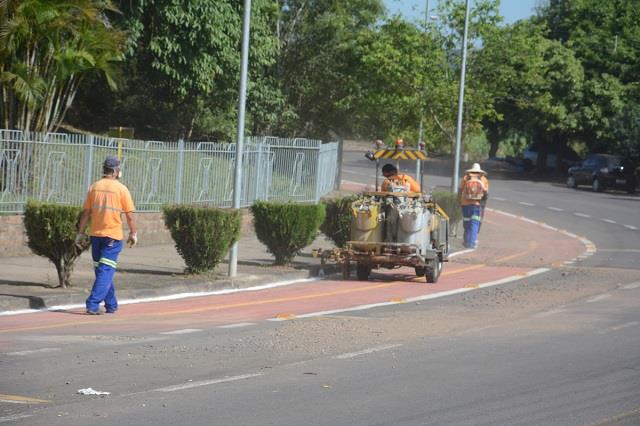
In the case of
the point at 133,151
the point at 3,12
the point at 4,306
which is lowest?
the point at 4,306

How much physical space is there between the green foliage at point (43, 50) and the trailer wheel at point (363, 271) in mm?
7932

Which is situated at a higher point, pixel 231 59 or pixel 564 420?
pixel 231 59

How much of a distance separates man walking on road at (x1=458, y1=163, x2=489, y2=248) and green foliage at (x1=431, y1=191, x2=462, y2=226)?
78.2 inches

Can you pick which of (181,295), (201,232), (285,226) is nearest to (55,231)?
(181,295)

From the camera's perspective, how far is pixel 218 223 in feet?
56.7

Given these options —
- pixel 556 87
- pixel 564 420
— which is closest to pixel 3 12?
pixel 564 420

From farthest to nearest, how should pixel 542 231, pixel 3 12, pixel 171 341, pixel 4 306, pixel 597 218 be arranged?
pixel 597 218, pixel 542 231, pixel 3 12, pixel 4 306, pixel 171 341

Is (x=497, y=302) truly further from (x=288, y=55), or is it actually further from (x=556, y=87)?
(x=556, y=87)

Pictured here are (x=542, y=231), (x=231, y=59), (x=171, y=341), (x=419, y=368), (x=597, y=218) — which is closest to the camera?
(x=419, y=368)

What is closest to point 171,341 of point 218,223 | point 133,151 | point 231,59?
point 218,223

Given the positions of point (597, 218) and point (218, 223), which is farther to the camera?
point (597, 218)

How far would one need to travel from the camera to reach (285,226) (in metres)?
19.7

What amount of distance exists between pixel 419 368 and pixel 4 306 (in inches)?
230

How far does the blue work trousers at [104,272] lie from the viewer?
13383 millimetres
